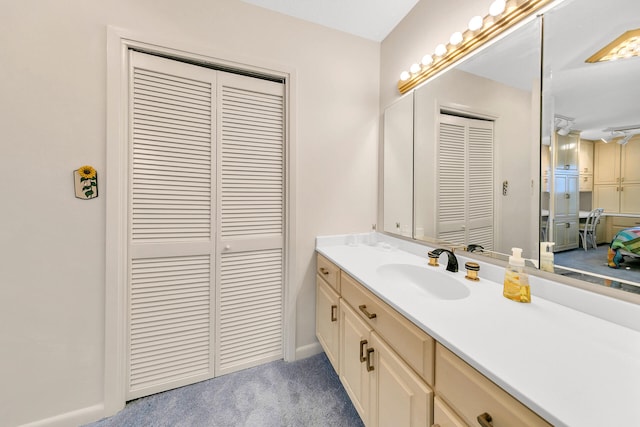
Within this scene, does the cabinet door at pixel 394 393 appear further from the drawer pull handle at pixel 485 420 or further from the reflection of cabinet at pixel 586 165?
the reflection of cabinet at pixel 586 165

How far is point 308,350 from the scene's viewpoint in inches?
67.9

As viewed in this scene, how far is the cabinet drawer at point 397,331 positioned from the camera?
72 centimetres

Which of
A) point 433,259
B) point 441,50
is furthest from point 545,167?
point 441,50

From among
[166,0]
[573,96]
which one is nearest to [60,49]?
[166,0]

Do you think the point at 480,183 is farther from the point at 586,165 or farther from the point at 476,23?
the point at 476,23

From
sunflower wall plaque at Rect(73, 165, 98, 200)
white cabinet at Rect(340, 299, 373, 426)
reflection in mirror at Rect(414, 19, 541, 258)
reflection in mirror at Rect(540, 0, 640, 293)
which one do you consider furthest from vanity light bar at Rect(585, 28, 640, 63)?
sunflower wall plaque at Rect(73, 165, 98, 200)

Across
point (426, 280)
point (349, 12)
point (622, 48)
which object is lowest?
point (426, 280)

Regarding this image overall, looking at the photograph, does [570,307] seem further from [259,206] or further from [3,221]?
[3,221]

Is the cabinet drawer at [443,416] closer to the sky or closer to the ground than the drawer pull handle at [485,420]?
closer to the ground

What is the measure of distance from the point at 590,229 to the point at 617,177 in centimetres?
19

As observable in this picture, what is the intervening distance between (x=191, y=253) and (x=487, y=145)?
175 centimetres

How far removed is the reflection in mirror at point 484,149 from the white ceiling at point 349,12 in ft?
1.86

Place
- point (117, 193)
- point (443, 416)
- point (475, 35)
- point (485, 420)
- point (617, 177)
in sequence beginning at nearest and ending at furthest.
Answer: point (485, 420)
point (443, 416)
point (617, 177)
point (475, 35)
point (117, 193)

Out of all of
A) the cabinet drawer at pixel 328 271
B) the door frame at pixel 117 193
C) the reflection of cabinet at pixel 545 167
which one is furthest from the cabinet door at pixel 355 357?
the door frame at pixel 117 193
